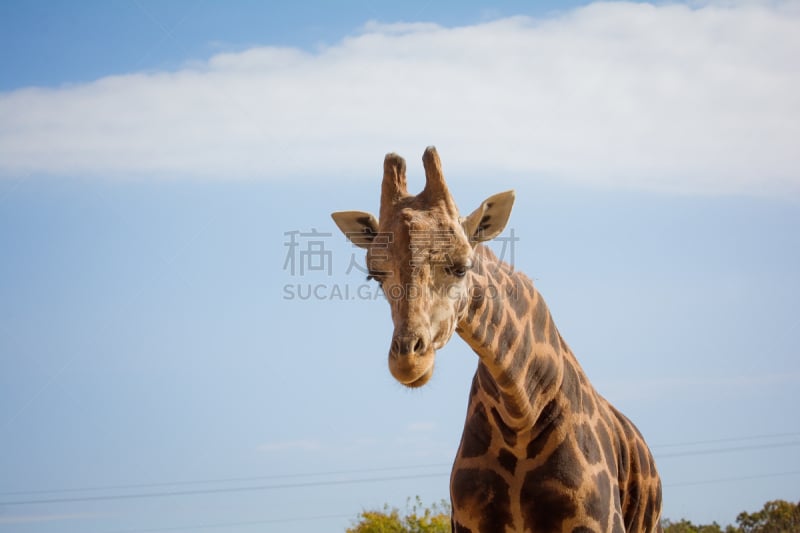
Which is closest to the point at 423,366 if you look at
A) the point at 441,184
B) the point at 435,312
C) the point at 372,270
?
the point at 435,312

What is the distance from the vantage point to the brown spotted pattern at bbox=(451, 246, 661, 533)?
6.49 metres

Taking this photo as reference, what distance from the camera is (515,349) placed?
666cm

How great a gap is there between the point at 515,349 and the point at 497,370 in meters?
0.22

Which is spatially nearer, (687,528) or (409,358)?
(409,358)

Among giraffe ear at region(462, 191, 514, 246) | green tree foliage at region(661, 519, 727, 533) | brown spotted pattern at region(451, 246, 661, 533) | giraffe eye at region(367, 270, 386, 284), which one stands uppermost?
giraffe ear at region(462, 191, 514, 246)

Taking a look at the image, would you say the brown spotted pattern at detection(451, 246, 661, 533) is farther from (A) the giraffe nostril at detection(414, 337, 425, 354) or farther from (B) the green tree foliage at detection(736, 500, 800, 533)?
(B) the green tree foliage at detection(736, 500, 800, 533)

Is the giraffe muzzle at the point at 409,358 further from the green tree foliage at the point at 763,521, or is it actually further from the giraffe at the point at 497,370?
the green tree foliage at the point at 763,521

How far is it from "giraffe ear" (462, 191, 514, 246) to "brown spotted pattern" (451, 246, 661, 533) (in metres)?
0.21

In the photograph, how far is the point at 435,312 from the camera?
5688 millimetres

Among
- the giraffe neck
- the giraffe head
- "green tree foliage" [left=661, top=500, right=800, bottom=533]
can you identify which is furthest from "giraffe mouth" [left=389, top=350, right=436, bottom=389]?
"green tree foliage" [left=661, top=500, right=800, bottom=533]

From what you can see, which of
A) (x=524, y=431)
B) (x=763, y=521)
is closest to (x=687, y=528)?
(x=763, y=521)

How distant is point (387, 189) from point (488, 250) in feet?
3.29

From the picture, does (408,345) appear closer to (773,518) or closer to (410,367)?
(410,367)

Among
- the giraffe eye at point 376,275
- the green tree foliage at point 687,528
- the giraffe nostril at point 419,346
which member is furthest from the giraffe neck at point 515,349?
the green tree foliage at point 687,528
